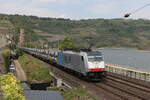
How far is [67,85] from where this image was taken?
34562 millimetres

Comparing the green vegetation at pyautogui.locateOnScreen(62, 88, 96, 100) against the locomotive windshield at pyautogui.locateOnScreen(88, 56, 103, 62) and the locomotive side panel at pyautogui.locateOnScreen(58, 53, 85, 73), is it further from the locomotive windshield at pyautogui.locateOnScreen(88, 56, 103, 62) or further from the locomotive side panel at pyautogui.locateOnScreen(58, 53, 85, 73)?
the locomotive side panel at pyautogui.locateOnScreen(58, 53, 85, 73)

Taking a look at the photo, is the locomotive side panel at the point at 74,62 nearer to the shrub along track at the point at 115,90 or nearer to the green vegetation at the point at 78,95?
the shrub along track at the point at 115,90

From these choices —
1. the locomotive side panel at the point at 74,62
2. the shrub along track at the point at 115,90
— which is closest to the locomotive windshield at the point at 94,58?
the locomotive side panel at the point at 74,62

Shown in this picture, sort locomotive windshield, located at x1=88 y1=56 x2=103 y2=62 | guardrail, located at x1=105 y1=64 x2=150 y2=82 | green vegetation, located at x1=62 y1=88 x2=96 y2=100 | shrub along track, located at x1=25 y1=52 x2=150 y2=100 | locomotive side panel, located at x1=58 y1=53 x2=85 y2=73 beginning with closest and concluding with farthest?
green vegetation, located at x1=62 y1=88 x2=96 y2=100 → shrub along track, located at x1=25 y1=52 x2=150 y2=100 → locomotive windshield, located at x1=88 y1=56 x2=103 y2=62 → locomotive side panel, located at x1=58 y1=53 x2=85 y2=73 → guardrail, located at x1=105 y1=64 x2=150 y2=82

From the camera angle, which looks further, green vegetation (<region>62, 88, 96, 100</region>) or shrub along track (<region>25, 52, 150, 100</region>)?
shrub along track (<region>25, 52, 150, 100</region>)

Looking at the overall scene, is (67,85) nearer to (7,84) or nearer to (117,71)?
(117,71)

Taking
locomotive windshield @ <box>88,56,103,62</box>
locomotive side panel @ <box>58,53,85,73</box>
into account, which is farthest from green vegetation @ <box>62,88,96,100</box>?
locomotive side panel @ <box>58,53,85,73</box>

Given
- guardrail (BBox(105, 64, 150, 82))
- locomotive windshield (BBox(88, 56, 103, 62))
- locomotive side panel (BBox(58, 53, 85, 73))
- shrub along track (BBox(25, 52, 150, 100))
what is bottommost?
shrub along track (BBox(25, 52, 150, 100))

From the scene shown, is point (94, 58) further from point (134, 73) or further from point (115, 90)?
point (134, 73)

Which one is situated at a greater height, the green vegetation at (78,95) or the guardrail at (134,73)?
the guardrail at (134,73)

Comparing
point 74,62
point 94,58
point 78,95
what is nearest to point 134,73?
point 94,58

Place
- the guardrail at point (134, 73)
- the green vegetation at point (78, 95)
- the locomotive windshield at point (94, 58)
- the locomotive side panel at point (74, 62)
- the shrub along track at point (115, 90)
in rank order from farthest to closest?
the guardrail at point (134, 73) → the locomotive side panel at point (74, 62) → the locomotive windshield at point (94, 58) → the shrub along track at point (115, 90) → the green vegetation at point (78, 95)

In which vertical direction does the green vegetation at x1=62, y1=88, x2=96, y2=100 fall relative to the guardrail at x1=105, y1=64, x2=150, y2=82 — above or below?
below

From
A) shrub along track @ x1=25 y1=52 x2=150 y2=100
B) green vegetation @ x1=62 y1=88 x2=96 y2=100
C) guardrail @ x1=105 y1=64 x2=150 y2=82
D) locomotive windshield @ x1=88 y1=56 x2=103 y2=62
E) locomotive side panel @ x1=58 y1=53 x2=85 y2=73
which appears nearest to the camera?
green vegetation @ x1=62 y1=88 x2=96 y2=100
